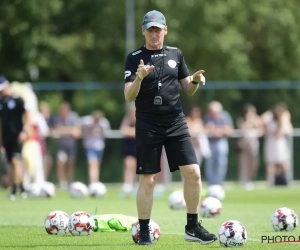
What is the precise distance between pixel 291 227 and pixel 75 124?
1613 centimetres

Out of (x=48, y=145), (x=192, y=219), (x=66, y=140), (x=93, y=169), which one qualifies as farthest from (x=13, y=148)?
(x=192, y=219)

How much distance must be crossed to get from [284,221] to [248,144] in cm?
1620

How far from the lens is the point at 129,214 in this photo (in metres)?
16.5

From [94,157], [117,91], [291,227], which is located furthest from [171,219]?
[117,91]

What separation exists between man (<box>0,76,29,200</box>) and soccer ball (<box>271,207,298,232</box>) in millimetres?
9796

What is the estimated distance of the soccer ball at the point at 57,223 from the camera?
12297mm

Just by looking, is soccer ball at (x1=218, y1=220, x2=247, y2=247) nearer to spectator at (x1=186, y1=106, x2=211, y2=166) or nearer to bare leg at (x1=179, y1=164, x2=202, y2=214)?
bare leg at (x1=179, y1=164, x2=202, y2=214)

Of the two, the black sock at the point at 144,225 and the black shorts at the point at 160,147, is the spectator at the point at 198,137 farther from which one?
the black sock at the point at 144,225

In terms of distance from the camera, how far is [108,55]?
1671 inches

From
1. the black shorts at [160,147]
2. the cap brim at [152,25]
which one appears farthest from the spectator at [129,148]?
the cap brim at [152,25]

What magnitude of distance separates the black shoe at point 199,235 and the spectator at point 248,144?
1718 cm

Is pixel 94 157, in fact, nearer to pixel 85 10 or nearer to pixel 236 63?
pixel 85 10

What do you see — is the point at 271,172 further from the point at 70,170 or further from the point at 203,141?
the point at 70,170

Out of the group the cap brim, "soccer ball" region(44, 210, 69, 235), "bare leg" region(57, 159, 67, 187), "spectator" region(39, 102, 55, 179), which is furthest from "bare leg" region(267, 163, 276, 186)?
the cap brim
